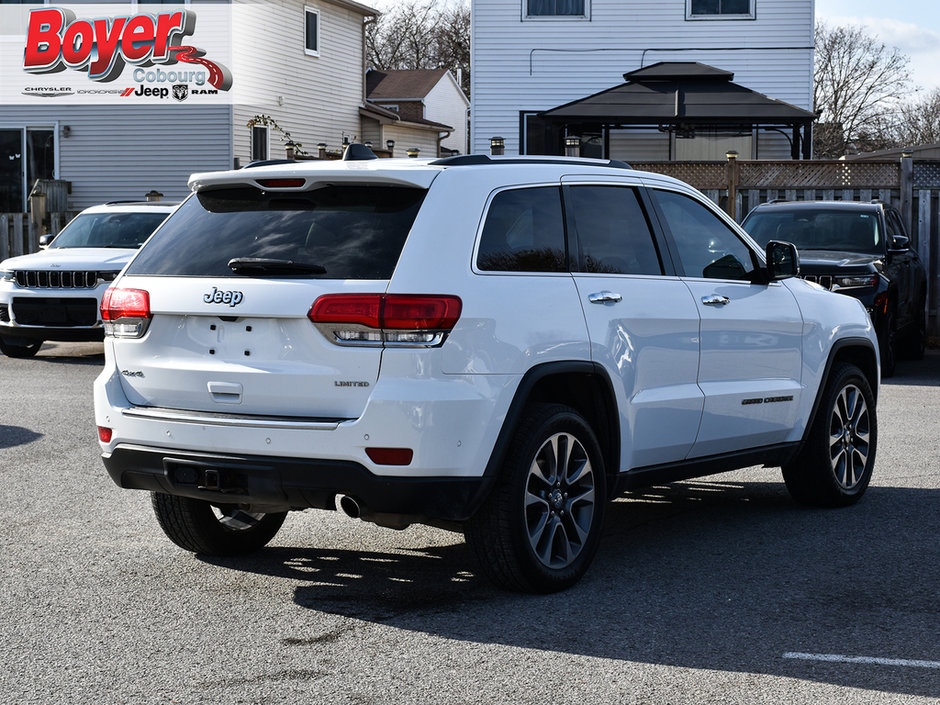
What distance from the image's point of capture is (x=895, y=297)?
14633mm

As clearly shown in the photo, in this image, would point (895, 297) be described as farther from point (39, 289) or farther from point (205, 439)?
point (205, 439)

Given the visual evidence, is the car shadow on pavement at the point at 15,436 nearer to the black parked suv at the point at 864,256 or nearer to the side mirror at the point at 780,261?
the side mirror at the point at 780,261

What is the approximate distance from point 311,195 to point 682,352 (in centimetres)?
198

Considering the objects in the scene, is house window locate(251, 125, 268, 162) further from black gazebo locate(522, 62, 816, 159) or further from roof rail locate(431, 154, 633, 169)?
roof rail locate(431, 154, 633, 169)

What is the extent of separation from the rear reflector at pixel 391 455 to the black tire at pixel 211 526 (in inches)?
48.8

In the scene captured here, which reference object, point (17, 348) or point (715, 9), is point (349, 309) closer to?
point (17, 348)

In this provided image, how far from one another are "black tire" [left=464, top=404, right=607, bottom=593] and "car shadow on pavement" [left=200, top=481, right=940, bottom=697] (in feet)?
0.39

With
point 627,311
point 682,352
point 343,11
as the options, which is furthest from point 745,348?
point 343,11

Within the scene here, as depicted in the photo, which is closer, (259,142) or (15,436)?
(15,436)

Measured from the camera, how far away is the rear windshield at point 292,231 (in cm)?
533

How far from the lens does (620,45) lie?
2938 cm

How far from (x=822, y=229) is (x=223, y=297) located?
11.3 m

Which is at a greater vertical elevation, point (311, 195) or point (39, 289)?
point (311, 195)

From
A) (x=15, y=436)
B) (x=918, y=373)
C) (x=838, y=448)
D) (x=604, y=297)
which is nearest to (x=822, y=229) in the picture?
(x=918, y=373)
